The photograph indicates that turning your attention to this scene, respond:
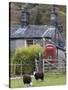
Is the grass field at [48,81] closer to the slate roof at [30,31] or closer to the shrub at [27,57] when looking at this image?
the shrub at [27,57]

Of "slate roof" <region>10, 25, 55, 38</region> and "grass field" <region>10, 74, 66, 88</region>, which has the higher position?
"slate roof" <region>10, 25, 55, 38</region>

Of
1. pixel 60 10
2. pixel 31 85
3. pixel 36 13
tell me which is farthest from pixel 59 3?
pixel 31 85

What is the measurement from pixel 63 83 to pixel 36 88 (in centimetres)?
28

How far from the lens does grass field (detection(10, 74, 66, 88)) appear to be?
229 centimetres

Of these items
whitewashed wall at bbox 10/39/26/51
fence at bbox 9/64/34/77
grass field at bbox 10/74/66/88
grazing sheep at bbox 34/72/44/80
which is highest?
whitewashed wall at bbox 10/39/26/51

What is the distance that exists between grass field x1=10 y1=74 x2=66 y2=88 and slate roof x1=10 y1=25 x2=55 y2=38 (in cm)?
41

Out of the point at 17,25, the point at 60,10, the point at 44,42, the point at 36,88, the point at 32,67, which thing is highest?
the point at 60,10

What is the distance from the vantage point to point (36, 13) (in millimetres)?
2346

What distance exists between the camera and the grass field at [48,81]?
7.50 feet

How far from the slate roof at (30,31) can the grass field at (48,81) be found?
41 centimetres

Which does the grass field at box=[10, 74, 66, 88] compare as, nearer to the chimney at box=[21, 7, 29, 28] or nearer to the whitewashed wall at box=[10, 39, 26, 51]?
the whitewashed wall at box=[10, 39, 26, 51]

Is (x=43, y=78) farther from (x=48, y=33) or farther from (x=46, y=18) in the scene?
(x=46, y=18)

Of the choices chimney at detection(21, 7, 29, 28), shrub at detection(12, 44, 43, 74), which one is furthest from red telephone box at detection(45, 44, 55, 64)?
chimney at detection(21, 7, 29, 28)

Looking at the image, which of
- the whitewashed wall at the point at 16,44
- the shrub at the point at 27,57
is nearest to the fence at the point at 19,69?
the shrub at the point at 27,57
